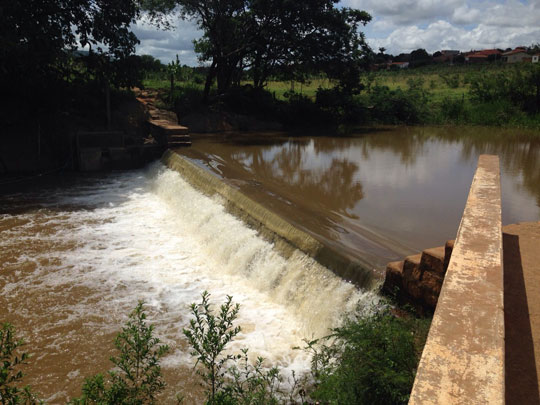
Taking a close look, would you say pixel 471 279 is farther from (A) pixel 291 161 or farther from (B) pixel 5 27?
(B) pixel 5 27

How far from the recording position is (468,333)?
2.06m

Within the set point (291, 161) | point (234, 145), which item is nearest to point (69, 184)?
point (234, 145)

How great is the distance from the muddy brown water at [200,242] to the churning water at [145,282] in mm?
21

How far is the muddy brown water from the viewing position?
491 centimetres

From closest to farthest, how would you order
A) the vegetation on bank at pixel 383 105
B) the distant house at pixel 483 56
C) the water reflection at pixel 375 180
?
the water reflection at pixel 375 180 < the vegetation on bank at pixel 383 105 < the distant house at pixel 483 56

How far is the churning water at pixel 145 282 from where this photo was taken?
15.5ft

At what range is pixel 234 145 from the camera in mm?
13766

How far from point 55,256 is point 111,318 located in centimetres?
241

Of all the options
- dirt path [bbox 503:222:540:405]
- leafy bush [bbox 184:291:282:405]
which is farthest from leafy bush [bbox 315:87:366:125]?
leafy bush [bbox 184:291:282:405]

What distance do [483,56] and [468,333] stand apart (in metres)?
91.8

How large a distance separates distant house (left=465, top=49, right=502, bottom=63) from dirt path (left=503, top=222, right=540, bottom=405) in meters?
80.2

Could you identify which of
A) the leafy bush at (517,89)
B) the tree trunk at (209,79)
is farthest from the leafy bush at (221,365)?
the leafy bush at (517,89)

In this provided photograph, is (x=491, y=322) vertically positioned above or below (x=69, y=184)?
above

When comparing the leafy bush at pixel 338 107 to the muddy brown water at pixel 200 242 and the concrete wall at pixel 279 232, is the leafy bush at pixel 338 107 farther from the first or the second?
the concrete wall at pixel 279 232
